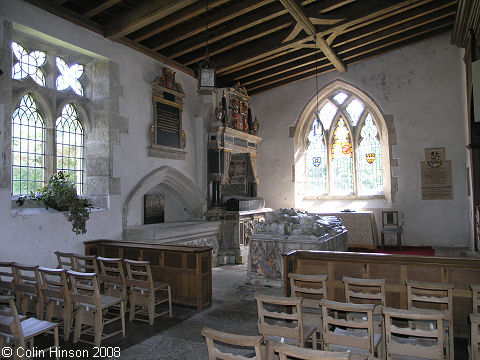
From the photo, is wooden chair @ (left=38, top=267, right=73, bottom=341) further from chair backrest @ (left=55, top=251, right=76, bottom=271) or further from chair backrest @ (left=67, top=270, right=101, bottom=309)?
chair backrest @ (left=55, top=251, right=76, bottom=271)

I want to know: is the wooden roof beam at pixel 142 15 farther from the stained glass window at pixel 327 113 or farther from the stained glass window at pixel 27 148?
the stained glass window at pixel 327 113

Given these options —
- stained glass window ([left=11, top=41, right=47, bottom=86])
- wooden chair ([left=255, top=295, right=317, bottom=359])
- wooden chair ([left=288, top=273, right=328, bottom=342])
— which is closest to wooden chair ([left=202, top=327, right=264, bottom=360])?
wooden chair ([left=255, top=295, right=317, bottom=359])

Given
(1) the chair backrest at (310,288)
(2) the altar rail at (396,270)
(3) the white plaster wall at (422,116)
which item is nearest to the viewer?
(1) the chair backrest at (310,288)

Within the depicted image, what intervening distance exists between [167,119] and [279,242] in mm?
3476

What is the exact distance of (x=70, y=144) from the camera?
6285 millimetres

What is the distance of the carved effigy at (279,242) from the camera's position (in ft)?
18.4

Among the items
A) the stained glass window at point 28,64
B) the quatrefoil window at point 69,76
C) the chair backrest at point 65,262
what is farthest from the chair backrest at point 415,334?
the quatrefoil window at point 69,76

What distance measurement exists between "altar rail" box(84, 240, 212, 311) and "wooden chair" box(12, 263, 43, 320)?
4.70 ft

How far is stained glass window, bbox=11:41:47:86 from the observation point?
17.9 feet

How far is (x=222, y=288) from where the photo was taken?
5750mm

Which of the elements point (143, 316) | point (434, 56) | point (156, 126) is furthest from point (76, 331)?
point (434, 56)

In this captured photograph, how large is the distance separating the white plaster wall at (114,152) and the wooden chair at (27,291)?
101 cm

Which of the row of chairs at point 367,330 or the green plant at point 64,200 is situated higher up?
the green plant at point 64,200

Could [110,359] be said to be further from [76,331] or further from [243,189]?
[243,189]
